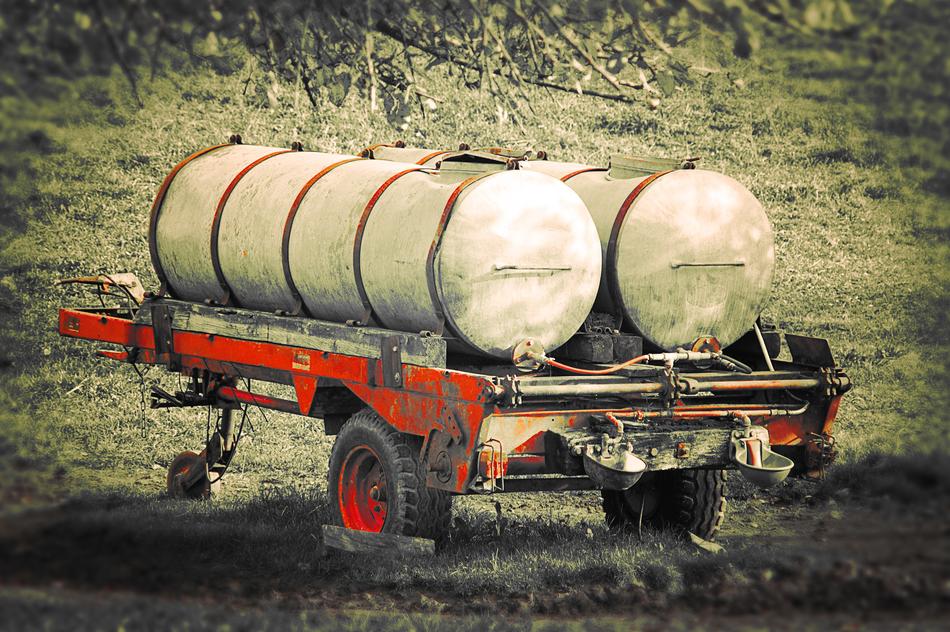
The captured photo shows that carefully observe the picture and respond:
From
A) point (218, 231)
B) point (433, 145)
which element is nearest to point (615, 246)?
point (218, 231)

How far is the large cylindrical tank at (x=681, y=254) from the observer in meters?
8.40

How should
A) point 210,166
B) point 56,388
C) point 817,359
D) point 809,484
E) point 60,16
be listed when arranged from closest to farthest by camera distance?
point 60,16 → point 817,359 → point 210,166 → point 809,484 → point 56,388

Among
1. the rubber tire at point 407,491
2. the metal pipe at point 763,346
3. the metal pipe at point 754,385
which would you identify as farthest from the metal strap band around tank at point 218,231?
the metal pipe at point 763,346

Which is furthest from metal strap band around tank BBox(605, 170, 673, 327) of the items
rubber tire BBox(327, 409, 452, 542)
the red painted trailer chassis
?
rubber tire BBox(327, 409, 452, 542)

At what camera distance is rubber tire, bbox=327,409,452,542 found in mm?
8016

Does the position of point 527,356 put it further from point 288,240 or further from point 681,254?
point 288,240

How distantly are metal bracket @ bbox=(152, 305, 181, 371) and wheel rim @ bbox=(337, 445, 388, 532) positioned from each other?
82.3 inches

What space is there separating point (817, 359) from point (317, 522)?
362cm

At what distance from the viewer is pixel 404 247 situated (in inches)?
316

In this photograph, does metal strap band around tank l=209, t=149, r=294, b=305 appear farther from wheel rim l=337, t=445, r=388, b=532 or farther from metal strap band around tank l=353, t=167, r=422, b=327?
wheel rim l=337, t=445, r=388, b=532

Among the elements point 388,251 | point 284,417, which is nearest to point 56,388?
point 284,417

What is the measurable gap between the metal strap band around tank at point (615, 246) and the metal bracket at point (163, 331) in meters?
3.44

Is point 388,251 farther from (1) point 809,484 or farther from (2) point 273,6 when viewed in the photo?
(1) point 809,484

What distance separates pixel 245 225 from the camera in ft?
30.9
